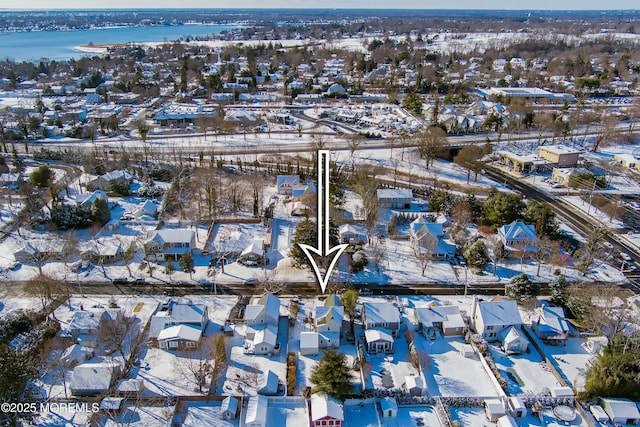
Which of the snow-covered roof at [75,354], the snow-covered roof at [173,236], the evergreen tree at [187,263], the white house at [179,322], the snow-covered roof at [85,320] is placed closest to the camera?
the snow-covered roof at [75,354]

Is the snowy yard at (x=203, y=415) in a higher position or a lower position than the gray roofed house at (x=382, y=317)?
lower

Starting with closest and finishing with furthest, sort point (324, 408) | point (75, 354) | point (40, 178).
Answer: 1. point (324, 408)
2. point (75, 354)
3. point (40, 178)

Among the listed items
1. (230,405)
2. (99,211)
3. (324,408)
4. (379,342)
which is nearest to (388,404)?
(324,408)

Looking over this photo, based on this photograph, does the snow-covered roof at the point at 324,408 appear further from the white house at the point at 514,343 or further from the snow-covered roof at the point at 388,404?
the white house at the point at 514,343

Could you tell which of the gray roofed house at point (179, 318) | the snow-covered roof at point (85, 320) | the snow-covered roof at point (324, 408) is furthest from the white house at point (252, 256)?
the snow-covered roof at point (324, 408)

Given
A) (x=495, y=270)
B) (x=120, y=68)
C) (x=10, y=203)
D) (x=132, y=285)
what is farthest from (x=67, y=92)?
(x=495, y=270)

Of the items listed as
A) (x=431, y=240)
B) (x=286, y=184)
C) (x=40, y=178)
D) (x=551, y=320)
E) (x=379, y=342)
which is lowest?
(x=379, y=342)

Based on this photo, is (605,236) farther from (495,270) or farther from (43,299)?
(43,299)

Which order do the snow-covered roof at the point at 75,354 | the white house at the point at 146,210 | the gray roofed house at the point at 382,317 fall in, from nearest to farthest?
the snow-covered roof at the point at 75,354 < the gray roofed house at the point at 382,317 < the white house at the point at 146,210

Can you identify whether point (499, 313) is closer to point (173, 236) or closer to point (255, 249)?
point (255, 249)
